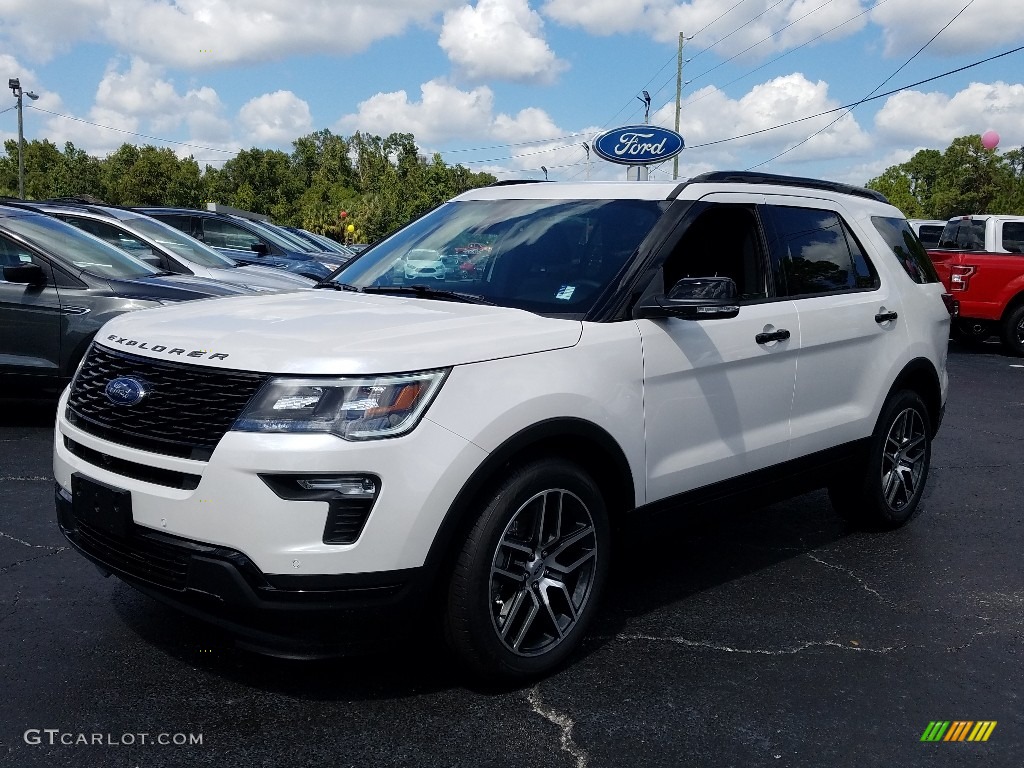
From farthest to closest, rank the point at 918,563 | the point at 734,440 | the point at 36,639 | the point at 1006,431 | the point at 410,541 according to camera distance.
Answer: the point at 1006,431, the point at 918,563, the point at 734,440, the point at 36,639, the point at 410,541

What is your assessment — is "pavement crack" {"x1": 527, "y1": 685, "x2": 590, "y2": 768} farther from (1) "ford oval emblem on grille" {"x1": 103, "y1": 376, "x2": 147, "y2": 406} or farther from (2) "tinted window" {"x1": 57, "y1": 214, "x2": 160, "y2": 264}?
(2) "tinted window" {"x1": 57, "y1": 214, "x2": 160, "y2": 264}

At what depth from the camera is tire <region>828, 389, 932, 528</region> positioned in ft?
17.6

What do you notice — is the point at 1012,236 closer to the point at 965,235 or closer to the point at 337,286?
the point at 965,235

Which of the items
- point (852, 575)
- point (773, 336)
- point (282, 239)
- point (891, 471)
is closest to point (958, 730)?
point (852, 575)

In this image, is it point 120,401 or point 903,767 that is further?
point 120,401

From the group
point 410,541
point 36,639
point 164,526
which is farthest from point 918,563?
point 36,639

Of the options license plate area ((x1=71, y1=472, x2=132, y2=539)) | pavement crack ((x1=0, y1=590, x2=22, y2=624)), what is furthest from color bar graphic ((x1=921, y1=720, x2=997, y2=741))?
pavement crack ((x1=0, y1=590, x2=22, y2=624))

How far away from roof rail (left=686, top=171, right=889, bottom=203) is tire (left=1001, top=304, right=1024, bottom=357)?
994cm

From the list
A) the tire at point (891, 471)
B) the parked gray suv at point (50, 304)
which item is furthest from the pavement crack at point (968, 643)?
the parked gray suv at point (50, 304)

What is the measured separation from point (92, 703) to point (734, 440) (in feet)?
8.74

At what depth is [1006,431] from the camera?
862 cm

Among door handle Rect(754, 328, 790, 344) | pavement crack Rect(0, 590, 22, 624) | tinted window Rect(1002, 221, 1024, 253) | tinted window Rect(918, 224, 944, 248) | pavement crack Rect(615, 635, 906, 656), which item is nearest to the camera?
pavement crack Rect(615, 635, 906, 656)

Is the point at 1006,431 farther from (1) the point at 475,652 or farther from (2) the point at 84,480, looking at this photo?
(2) the point at 84,480

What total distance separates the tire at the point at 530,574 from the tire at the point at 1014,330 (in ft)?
41.9
